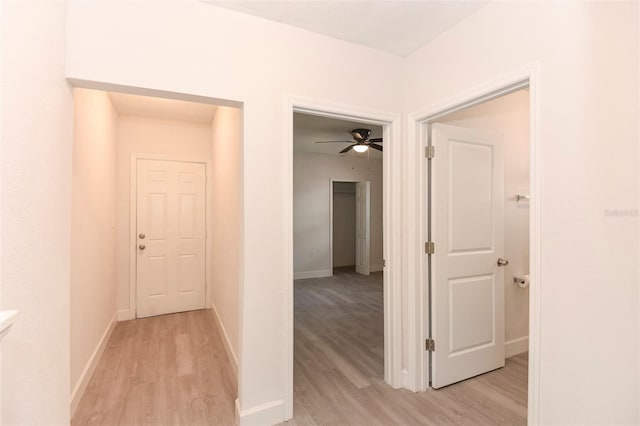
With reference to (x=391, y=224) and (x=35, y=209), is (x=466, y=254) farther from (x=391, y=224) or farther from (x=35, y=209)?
(x=35, y=209)

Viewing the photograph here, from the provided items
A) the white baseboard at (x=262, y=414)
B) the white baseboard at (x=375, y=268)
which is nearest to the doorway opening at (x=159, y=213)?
the white baseboard at (x=262, y=414)

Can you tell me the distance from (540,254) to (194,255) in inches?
153

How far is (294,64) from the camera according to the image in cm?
194

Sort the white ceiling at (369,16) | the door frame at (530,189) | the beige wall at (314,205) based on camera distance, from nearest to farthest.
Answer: the door frame at (530,189), the white ceiling at (369,16), the beige wall at (314,205)

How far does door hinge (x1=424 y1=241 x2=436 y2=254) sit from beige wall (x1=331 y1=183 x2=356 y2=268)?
17.9ft

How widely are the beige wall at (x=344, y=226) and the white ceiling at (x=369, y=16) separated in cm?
564

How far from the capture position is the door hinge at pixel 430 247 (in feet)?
7.16

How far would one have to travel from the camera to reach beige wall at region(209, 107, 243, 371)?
8.01ft

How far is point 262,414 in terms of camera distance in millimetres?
1809

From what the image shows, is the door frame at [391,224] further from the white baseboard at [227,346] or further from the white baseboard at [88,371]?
the white baseboard at [88,371]

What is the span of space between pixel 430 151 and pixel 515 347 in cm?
209

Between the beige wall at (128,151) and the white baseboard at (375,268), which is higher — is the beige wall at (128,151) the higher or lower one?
the higher one

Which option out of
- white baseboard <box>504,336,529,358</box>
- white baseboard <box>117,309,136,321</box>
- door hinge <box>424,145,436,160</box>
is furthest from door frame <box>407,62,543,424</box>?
white baseboard <box>117,309,136,321</box>

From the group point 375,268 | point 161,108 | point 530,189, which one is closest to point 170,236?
point 161,108
